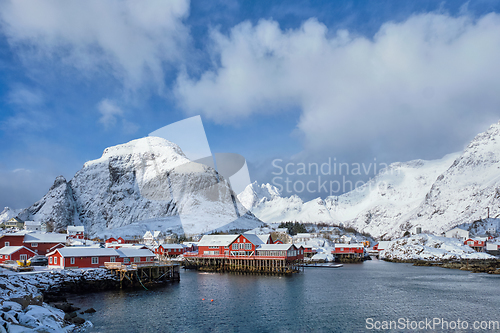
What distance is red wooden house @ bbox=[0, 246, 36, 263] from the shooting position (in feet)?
202

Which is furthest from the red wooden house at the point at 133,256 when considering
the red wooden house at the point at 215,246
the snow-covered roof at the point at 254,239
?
the snow-covered roof at the point at 254,239

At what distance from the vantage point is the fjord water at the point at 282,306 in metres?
30.2

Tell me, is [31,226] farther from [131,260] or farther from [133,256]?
[133,256]

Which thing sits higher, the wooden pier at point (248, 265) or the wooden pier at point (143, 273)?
the wooden pier at point (143, 273)

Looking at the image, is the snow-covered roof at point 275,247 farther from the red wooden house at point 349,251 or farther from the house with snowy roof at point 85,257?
the red wooden house at point 349,251

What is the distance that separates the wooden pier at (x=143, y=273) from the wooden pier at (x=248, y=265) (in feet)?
64.6

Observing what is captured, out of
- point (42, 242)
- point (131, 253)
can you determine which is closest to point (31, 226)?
point (42, 242)

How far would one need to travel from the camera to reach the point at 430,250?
111438 millimetres

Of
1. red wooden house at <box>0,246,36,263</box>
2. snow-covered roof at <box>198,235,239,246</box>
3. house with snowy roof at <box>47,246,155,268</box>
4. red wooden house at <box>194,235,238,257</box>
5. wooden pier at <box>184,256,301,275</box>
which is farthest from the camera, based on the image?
snow-covered roof at <box>198,235,239,246</box>

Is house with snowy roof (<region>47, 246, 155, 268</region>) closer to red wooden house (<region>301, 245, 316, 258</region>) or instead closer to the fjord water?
the fjord water

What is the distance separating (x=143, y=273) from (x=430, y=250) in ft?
315

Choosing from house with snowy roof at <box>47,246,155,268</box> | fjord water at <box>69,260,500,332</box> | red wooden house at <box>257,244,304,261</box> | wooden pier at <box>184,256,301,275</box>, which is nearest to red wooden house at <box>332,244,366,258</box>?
wooden pier at <box>184,256,301,275</box>

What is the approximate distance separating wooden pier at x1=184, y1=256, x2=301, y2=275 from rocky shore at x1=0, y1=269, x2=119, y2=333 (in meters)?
32.1

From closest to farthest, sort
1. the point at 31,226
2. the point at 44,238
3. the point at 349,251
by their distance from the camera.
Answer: the point at 44,238 → the point at 349,251 → the point at 31,226
